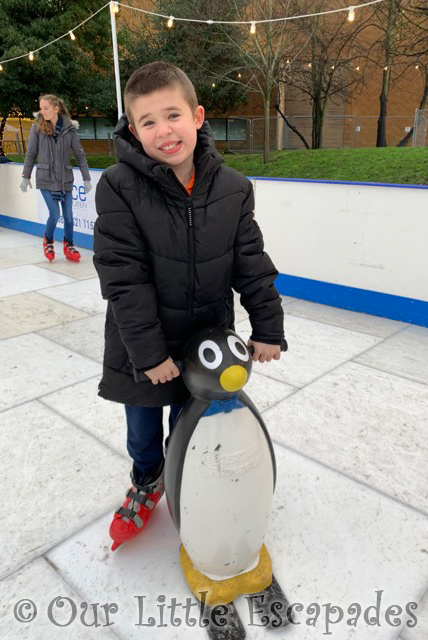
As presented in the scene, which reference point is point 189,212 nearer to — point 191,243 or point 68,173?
point 191,243

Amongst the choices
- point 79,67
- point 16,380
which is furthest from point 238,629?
point 79,67

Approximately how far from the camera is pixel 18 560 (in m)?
1.80

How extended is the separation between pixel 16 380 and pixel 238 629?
7.54ft

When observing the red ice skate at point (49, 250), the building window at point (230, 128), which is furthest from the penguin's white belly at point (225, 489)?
the building window at point (230, 128)

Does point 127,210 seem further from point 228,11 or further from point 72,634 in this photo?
point 228,11

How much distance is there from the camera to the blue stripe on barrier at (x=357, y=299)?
426cm

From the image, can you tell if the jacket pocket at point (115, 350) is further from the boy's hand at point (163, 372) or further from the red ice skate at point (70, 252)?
the red ice skate at point (70, 252)

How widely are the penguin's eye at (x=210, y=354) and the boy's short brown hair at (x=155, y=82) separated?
0.73 m

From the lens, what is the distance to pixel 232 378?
1366 mm

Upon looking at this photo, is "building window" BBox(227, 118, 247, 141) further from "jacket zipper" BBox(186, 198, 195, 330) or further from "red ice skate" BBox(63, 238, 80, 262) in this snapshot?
"jacket zipper" BBox(186, 198, 195, 330)

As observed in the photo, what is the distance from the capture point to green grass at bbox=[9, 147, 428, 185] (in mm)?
9485

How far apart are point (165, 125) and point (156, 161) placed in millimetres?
105

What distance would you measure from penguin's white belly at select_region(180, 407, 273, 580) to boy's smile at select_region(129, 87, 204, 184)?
2.64 ft

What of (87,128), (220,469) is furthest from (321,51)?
(220,469)
